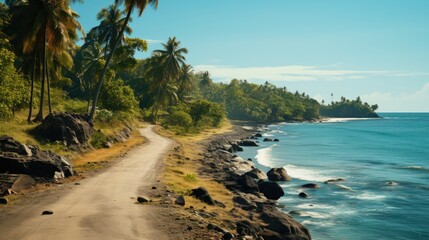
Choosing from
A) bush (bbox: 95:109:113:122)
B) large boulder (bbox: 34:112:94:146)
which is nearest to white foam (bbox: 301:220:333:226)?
large boulder (bbox: 34:112:94:146)

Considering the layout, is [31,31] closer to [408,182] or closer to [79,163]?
[79,163]

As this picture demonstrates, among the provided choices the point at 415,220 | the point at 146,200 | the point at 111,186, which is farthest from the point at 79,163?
the point at 415,220

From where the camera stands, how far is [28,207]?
15.5 m

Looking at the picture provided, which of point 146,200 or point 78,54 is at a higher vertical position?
point 78,54

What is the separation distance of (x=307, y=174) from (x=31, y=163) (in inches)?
1216

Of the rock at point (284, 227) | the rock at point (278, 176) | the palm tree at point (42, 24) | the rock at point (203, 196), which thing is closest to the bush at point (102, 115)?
the palm tree at point (42, 24)

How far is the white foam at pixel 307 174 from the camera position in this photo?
3931 cm

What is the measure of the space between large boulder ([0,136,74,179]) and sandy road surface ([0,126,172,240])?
195 centimetres

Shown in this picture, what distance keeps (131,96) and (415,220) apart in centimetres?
4503

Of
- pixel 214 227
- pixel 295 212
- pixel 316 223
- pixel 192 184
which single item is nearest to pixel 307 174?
pixel 295 212

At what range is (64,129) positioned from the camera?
31.1 m

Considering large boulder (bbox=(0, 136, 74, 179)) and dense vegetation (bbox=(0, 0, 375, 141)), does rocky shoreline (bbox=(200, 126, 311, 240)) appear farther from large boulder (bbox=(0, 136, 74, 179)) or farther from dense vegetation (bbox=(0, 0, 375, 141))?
dense vegetation (bbox=(0, 0, 375, 141))

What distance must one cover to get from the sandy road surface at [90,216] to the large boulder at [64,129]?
10.5 m

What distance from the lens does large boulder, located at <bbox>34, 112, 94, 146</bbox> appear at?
3058 cm
